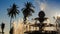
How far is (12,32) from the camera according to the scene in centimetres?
11156

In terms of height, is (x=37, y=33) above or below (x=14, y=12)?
below

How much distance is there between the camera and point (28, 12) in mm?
120438

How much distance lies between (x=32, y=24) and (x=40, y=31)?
265 inches

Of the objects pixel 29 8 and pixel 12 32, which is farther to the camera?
pixel 29 8

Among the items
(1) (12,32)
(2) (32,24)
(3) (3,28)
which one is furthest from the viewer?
(3) (3,28)

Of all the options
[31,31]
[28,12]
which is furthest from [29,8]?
[31,31]

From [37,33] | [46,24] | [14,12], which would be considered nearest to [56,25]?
[46,24]

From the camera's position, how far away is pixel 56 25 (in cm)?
10788

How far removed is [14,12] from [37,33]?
2782 centimetres

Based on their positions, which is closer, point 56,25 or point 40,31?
point 40,31

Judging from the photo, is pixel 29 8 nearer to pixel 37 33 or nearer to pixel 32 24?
pixel 32 24

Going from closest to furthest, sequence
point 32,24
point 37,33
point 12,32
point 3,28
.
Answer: point 37,33 → point 32,24 → point 12,32 → point 3,28

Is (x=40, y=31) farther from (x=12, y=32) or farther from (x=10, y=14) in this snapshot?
(x=10, y=14)

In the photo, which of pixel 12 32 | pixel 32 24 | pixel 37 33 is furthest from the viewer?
pixel 12 32
